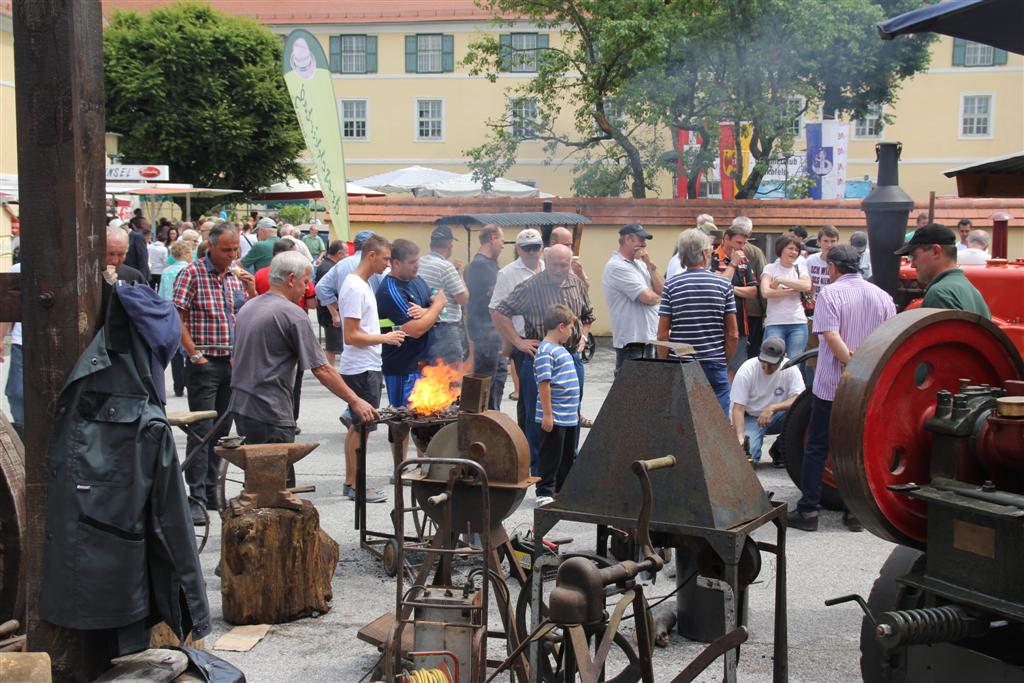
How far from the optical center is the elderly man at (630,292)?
27.7 ft

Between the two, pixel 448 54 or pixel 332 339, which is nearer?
pixel 332 339

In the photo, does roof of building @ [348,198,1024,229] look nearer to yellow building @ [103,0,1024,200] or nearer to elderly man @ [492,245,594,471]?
elderly man @ [492,245,594,471]

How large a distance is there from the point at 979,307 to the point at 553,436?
2.56 metres

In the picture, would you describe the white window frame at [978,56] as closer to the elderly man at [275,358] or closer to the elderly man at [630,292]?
the elderly man at [630,292]

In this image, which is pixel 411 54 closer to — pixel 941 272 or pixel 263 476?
pixel 941 272

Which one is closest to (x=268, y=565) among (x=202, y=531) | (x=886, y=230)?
(x=202, y=531)

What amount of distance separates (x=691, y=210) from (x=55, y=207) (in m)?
13.6

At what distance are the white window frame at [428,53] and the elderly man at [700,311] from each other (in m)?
Result: 41.9

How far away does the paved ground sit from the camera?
4.80 meters

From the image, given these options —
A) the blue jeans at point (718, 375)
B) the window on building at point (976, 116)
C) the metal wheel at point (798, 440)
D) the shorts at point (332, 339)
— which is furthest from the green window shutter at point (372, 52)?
the metal wheel at point (798, 440)

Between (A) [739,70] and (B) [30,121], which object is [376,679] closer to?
(B) [30,121]

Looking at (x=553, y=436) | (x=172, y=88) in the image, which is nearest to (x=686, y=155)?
(x=553, y=436)

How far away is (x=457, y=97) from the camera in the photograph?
1870 inches

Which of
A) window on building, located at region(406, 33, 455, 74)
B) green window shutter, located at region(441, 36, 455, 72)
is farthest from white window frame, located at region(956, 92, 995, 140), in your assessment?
window on building, located at region(406, 33, 455, 74)
